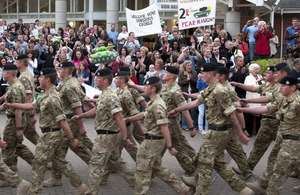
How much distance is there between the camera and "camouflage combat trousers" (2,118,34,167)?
884cm

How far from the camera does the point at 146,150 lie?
736 centimetres

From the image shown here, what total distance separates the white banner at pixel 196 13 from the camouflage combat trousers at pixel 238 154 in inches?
351

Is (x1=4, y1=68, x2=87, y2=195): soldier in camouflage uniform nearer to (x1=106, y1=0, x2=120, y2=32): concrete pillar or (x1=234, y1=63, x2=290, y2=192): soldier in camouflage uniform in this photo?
(x1=234, y1=63, x2=290, y2=192): soldier in camouflage uniform

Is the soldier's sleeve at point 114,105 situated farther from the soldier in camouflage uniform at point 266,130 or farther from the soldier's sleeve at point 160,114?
the soldier in camouflage uniform at point 266,130

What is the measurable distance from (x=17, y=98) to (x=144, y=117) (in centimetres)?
243

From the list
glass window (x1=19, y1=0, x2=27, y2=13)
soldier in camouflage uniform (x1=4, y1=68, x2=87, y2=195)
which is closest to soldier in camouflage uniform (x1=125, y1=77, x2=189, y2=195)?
soldier in camouflage uniform (x1=4, y1=68, x2=87, y2=195)

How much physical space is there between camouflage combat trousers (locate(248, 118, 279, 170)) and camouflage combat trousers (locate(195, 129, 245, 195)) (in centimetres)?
143

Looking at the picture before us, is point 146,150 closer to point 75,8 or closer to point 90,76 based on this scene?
point 90,76

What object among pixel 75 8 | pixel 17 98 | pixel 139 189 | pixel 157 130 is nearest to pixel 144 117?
pixel 157 130

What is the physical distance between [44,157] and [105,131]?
101cm

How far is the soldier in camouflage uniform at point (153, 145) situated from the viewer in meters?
7.26

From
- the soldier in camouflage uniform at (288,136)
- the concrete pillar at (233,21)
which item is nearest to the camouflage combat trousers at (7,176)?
the soldier in camouflage uniform at (288,136)

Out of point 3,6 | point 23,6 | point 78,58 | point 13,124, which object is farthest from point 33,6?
point 13,124

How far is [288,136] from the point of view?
7270 mm
